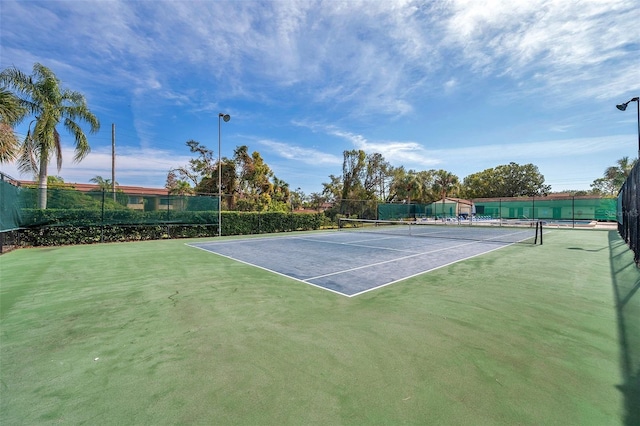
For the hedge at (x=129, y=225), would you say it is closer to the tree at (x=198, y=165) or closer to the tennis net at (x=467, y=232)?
the tennis net at (x=467, y=232)

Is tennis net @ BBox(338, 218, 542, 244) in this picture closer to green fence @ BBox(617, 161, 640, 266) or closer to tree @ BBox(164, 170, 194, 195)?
green fence @ BBox(617, 161, 640, 266)

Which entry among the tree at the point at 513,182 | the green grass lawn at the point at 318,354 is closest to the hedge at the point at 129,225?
the green grass lawn at the point at 318,354

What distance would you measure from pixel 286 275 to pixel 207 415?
14.3 feet

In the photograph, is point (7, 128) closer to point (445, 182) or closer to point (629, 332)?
point (629, 332)

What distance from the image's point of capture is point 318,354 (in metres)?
2.74

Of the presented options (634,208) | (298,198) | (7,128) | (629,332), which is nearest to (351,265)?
(629,332)

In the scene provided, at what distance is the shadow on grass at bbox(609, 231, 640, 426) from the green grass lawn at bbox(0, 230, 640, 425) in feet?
0.07

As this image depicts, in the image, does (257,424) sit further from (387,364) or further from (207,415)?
(387,364)

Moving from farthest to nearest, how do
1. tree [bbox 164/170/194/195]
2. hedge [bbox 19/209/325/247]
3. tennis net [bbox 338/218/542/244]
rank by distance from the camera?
tree [bbox 164/170/194/195] < tennis net [bbox 338/218/542/244] < hedge [bbox 19/209/325/247]

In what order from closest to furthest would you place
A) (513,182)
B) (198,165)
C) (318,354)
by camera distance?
(318,354) < (198,165) < (513,182)

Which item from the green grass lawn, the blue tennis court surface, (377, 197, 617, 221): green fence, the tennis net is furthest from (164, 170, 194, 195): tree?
the green grass lawn

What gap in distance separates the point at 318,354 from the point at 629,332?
3.64 meters

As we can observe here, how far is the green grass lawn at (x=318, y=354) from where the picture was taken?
1953mm

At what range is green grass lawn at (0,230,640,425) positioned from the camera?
1.95 metres
